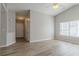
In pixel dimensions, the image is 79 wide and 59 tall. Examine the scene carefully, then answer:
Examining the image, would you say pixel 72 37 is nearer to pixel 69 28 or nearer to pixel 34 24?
pixel 69 28

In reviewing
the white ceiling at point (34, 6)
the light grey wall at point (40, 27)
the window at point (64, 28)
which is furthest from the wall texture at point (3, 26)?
the window at point (64, 28)

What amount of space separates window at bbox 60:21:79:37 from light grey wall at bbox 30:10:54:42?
1256 mm

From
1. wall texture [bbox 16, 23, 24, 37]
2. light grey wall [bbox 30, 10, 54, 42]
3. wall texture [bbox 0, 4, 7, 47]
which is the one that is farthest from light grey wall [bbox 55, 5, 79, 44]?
wall texture [bbox 16, 23, 24, 37]

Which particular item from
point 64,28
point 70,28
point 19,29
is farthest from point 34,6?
point 19,29

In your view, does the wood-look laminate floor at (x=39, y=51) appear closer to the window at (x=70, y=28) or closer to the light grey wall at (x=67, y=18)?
the window at (x=70, y=28)

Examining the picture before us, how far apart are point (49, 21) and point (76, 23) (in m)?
3.14

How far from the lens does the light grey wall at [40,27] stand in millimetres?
7203

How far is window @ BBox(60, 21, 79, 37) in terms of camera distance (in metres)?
6.63

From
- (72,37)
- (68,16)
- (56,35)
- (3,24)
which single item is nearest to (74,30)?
(72,37)

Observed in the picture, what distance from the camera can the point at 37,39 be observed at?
25.0ft

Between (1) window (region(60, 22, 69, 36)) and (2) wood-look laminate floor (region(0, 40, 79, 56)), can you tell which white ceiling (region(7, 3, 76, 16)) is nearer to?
(1) window (region(60, 22, 69, 36))

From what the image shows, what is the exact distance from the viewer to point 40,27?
8008 millimetres

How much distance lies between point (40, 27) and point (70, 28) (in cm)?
248

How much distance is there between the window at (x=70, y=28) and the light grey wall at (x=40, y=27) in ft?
4.12
